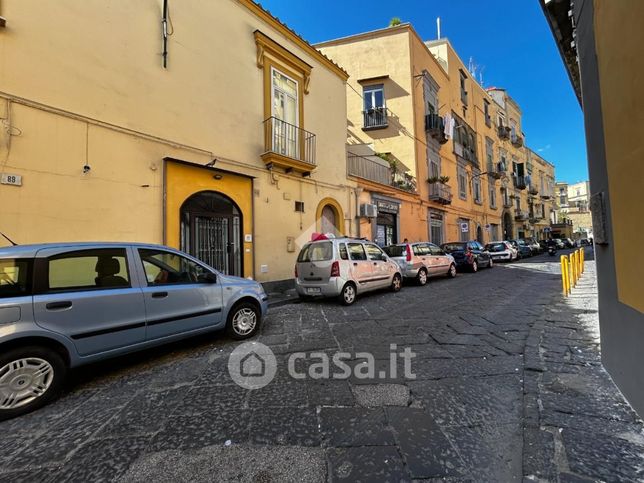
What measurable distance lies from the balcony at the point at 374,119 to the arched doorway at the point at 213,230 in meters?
12.0

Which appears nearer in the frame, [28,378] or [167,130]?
[28,378]

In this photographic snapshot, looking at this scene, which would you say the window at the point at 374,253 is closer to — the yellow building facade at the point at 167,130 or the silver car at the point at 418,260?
the silver car at the point at 418,260

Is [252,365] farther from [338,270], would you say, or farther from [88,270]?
[338,270]

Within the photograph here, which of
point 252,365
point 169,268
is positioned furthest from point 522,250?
point 169,268

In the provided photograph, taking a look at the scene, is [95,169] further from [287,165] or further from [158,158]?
[287,165]

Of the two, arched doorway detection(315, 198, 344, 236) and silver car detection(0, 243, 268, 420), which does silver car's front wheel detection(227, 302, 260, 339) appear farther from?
arched doorway detection(315, 198, 344, 236)

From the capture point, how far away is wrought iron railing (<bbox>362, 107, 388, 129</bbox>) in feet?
59.9

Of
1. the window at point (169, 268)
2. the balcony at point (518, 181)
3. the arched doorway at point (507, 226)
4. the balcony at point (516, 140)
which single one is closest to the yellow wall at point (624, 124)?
the window at point (169, 268)

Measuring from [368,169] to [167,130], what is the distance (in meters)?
9.47

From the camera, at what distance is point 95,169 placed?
6.63 m

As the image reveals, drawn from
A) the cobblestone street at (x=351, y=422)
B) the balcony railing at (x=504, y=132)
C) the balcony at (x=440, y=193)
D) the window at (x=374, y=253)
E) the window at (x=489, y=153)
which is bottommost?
the cobblestone street at (x=351, y=422)

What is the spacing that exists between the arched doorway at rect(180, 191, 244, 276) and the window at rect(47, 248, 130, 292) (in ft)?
13.7

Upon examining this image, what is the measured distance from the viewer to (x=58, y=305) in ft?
11.1

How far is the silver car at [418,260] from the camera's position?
36.1ft
